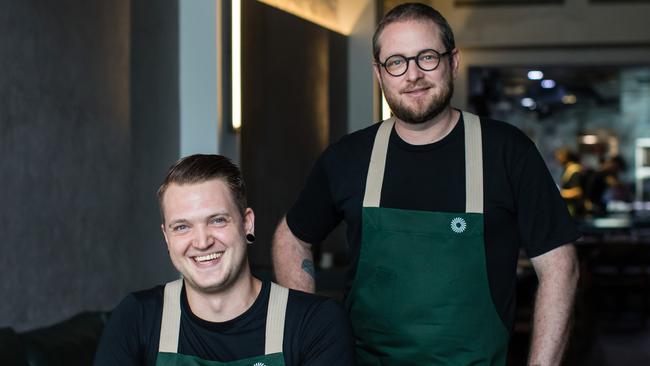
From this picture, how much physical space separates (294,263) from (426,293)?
1.22 feet

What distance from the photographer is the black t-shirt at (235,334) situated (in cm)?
170

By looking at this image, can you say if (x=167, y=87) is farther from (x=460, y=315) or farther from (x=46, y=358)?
(x=460, y=315)

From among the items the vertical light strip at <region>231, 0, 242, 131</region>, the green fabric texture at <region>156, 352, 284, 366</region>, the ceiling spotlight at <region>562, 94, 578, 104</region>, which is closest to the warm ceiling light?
the ceiling spotlight at <region>562, 94, 578, 104</region>

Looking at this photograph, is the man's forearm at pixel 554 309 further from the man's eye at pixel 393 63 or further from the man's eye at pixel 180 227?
the man's eye at pixel 180 227

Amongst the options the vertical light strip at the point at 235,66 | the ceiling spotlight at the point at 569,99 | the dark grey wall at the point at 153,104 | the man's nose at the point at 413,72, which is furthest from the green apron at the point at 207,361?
the ceiling spotlight at the point at 569,99

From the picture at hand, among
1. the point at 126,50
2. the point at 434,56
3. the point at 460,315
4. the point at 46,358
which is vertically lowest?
the point at 46,358

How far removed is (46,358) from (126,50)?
5.60ft

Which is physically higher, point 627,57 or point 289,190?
point 627,57

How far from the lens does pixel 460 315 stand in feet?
6.11

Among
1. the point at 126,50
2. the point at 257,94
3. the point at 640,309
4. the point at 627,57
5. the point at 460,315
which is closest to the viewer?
the point at 460,315

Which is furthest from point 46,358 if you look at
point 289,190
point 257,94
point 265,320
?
point 289,190

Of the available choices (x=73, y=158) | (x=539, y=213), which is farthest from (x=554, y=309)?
(x=73, y=158)

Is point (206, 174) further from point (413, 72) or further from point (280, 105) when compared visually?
point (280, 105)

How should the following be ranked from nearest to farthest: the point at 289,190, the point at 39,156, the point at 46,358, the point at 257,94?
1. the point at 46,358
2. the point at 39,156
3. the point at 257,94
4. the point at 289,190
